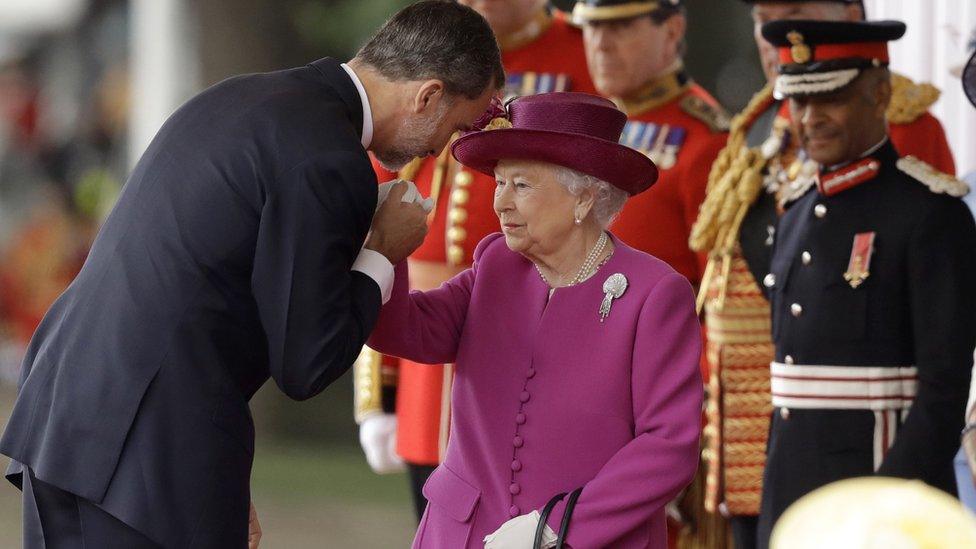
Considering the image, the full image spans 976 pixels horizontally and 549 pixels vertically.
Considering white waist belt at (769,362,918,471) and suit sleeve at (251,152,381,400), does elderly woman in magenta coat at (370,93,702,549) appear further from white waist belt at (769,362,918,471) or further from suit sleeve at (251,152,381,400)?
white waist belt at (769,362,918,471)

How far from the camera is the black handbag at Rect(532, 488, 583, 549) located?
2.34 metres

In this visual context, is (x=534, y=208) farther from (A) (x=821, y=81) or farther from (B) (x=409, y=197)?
(A) (x=821, y=81)

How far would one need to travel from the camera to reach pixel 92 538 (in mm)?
2289

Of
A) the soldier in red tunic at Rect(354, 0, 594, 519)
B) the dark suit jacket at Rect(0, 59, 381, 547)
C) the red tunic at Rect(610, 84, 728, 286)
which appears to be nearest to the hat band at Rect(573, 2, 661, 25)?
the soldier in red tunic at Rect(354, 0, 594, 519)

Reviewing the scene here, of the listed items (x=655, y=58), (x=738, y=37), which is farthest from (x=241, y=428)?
(x=738, y=37)

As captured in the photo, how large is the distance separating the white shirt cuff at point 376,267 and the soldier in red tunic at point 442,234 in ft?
4.85

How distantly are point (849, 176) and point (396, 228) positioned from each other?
1188mm

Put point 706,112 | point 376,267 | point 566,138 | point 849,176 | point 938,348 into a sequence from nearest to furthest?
point 376,267 < point 566,138 < point 938,348 < point 849,176 < point 706,112

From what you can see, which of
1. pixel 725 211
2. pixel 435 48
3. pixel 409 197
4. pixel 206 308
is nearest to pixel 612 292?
pixel 409 197

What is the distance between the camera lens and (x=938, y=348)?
9.43ft

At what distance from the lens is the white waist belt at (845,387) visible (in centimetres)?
302

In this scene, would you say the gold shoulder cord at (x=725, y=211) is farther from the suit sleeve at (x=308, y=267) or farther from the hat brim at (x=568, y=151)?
the suit sleeve at (x=308, y=267)

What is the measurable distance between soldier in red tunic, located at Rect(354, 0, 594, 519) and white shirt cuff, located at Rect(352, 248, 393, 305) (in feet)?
4.85

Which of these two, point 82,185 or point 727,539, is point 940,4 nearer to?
point 727,539
